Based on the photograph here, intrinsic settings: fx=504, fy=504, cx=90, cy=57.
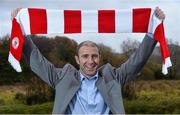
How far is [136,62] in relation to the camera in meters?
3.45

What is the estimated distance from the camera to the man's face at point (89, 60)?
3.33m

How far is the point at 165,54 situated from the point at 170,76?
9.36 metres

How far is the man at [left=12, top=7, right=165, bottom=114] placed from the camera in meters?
3.31

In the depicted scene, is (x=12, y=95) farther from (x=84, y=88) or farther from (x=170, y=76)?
(x=84, y=88)

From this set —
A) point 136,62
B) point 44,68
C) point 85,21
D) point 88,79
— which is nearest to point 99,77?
point 88,79

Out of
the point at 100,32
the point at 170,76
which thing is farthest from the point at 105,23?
the point at 170,76

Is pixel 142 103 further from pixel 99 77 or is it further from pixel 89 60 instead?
pixel 89 60

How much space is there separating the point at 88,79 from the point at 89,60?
140 mm

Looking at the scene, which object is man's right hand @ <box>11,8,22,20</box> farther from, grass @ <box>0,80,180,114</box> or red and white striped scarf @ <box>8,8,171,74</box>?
grass @ <box>0,80,180,114</box>

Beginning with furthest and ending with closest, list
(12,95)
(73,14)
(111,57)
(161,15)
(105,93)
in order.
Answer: (12,95)
(111,57)
(73,14)
(161,15)
(105,93)

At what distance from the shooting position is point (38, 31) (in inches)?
157

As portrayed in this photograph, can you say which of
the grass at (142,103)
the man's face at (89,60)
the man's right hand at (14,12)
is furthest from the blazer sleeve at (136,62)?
the grass at (142,103)

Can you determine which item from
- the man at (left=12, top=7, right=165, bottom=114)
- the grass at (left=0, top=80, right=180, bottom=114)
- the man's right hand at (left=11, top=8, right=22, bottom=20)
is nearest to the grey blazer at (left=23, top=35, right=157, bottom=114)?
the man at (left=12, top=7, right=165, bottom=114)

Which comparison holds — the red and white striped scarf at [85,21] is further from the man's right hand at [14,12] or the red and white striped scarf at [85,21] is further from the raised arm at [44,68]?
the raised arm at [44,68]
